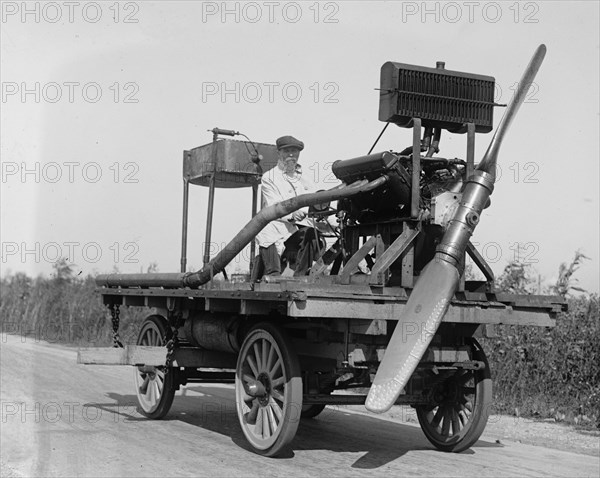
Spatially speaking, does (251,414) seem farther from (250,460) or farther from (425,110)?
(425,110)

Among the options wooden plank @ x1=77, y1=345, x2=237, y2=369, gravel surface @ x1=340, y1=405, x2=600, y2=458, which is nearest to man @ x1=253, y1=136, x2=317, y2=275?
wooden plank @ x1=77, y1=345, x2=237, y2=369

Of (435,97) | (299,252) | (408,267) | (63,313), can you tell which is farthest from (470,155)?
(63,313)

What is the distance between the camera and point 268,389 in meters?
8.45

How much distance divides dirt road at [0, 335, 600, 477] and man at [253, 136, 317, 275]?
74.1 inches

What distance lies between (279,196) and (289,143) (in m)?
0.59

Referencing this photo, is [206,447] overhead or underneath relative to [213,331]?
underneath

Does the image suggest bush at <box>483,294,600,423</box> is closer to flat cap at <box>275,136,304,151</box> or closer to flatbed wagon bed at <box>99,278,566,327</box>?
flatbed wagon bed at <box>99,278,566,327</box>

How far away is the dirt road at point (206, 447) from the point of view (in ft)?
25.5

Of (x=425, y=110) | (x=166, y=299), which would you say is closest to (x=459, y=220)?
(x=425, y=110)

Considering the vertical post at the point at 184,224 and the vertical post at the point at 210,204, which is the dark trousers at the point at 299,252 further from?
the vertical post at the point at 184,224

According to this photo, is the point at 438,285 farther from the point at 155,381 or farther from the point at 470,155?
the point at 155,381

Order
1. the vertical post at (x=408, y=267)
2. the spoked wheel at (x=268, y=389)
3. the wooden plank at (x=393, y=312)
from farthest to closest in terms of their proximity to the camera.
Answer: the vertical post at (x=408, y=267), the spoked wheel at (x=268, y=389), the wooden plank at (x=393, y=312)

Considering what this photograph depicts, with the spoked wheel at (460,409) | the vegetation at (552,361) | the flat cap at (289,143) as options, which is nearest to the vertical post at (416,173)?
the spoked wheel at (460,409)

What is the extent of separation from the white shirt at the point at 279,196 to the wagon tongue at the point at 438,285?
2.06 m
